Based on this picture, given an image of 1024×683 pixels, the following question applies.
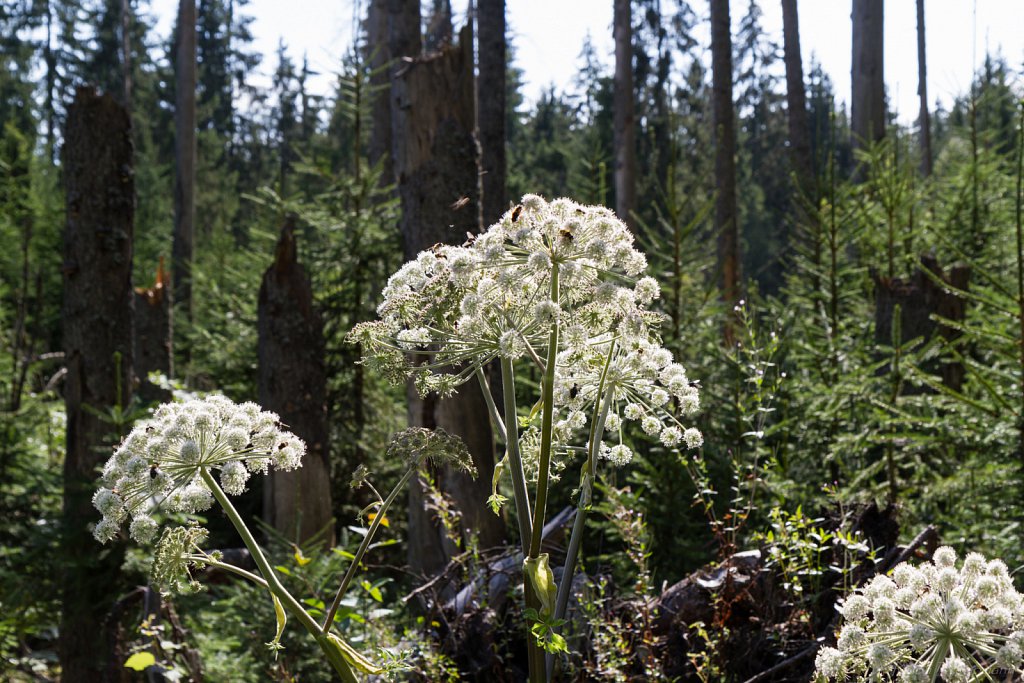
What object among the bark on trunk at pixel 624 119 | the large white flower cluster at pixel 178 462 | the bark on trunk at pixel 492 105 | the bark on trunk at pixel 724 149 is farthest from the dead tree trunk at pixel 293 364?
the bark on trunk at pixel 624 119

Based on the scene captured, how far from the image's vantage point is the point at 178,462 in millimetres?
1361

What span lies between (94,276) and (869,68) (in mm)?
9497

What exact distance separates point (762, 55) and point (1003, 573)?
36436 millimetres

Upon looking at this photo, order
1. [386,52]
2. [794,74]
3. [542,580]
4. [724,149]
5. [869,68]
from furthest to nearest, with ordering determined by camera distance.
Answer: [794,74], [386,52], [724,149], [869,68], [542,580]

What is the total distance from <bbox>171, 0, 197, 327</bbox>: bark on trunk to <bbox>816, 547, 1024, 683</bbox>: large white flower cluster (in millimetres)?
13028

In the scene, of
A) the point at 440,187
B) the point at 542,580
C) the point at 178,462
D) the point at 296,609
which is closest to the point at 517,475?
the point at 542,580

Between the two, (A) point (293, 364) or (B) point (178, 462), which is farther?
(A) point (293, 364)

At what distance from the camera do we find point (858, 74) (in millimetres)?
10445

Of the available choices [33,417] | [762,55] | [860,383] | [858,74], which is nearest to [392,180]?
[33,417]

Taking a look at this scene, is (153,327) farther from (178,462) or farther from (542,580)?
(542,580)

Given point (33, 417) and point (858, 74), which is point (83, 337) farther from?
point (858, 74)

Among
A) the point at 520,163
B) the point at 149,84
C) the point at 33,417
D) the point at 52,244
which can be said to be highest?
the point at 149,84

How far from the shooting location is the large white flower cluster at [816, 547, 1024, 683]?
125 centimetres

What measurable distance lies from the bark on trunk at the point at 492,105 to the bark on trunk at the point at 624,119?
14.6ft
